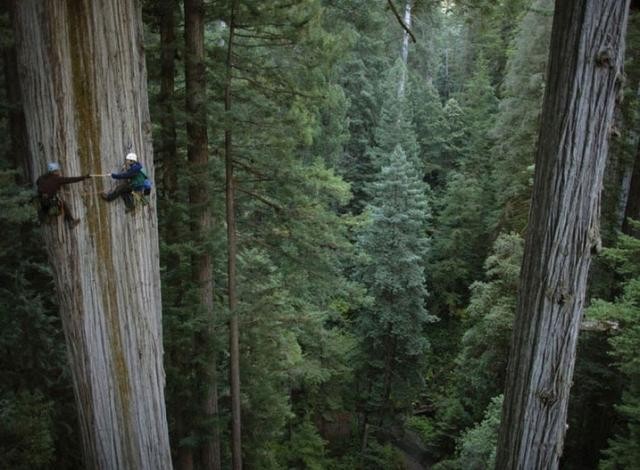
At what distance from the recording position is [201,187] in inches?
287

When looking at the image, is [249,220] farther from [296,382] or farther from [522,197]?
[522,197]

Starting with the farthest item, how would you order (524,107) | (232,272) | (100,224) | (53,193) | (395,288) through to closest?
1. (395,288)
2. (524,107)
3. (232,272)
4. (100,224)
5. (53,193)

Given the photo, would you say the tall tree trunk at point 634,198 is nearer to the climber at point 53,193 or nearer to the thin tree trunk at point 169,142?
the thin tree trunk at point 169,142

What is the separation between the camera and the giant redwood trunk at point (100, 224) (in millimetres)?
2799

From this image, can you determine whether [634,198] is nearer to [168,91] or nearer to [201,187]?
[201,187]

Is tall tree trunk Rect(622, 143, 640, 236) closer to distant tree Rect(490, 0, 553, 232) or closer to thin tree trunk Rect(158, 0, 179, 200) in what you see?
distant tree Rect(490, 0, 553, 232)

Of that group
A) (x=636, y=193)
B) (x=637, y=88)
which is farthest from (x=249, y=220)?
(x=637, y=88)

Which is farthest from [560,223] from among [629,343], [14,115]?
[14,115]

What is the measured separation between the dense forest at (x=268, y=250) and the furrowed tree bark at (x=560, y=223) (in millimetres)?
13

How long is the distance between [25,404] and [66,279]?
3.56 m

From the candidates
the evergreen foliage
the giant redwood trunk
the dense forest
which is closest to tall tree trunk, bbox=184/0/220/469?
the dense forest

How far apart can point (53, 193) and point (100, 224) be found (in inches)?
12.3

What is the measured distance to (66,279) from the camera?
3059 mm

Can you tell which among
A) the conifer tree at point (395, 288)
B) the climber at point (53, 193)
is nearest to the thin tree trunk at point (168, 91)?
the climber at point (53, 193)
